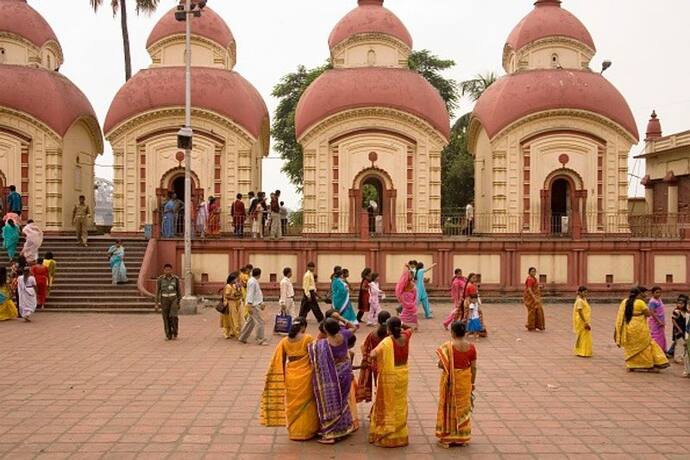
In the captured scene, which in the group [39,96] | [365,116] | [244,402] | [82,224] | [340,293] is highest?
[39,96]

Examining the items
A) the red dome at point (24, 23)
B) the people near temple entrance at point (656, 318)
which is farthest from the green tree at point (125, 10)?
the people near temple entrance at point (656, 318)

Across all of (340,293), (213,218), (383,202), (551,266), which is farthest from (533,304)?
(213,218)

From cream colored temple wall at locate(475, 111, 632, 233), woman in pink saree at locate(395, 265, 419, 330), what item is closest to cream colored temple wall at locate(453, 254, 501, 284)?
cream colored temple wall at locate(475, 111, 632, 233)

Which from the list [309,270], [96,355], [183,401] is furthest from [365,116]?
[183,401]

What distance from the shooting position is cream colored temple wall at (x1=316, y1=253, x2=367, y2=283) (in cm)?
2025

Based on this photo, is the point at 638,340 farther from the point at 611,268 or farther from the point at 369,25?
the point at 369,25

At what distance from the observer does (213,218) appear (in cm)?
2175

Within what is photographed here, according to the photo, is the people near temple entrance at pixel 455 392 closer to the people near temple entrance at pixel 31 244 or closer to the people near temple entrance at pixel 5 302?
the people near temple entrance at pixel 5 302

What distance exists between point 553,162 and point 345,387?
1894cm

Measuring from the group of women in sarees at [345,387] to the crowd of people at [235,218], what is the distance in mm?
13294

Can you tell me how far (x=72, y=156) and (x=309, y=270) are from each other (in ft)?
44.4

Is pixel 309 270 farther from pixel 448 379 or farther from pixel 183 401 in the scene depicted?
pixel 448 379

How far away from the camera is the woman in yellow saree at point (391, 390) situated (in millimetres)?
7242

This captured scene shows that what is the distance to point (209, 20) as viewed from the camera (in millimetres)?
26328
